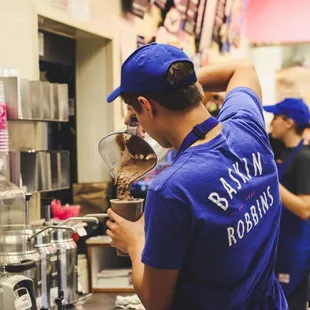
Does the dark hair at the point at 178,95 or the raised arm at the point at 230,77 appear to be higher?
the raised arm at the point at 230,77

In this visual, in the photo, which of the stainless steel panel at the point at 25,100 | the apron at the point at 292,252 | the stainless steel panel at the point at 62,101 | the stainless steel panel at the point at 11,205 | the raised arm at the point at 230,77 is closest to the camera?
the raised arm at the point at 230,77

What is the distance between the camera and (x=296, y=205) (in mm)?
3160

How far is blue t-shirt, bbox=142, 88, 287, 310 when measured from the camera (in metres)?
1.45

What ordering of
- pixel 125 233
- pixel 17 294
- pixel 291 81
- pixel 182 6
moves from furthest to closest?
pixel 291 81, pixel 182 6, pixel 17 294, pixel 125 233

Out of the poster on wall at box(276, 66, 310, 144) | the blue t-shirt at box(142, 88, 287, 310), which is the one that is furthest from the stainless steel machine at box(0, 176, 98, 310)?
the poster on wall at box(276, 66, 310, 144)

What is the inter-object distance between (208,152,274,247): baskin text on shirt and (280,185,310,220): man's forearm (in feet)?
4.94

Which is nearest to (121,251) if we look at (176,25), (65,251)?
(65,251)

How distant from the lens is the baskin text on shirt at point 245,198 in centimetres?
151

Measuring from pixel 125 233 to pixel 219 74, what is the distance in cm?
66

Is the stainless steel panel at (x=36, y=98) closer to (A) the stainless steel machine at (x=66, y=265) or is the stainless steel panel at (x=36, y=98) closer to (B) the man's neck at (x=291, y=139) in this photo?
A: (A) the stainless steel machine at (x=66, y=265)

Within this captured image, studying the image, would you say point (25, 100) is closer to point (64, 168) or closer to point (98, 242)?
point (64, 168)

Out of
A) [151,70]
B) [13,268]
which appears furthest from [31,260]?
[151,70]

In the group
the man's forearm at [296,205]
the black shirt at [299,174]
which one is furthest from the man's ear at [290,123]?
the man's forearm at [296,205]

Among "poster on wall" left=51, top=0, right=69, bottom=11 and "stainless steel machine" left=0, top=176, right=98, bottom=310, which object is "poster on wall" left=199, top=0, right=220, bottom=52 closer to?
"poster on wall" left=51, top=0, right=69, bottom=11
